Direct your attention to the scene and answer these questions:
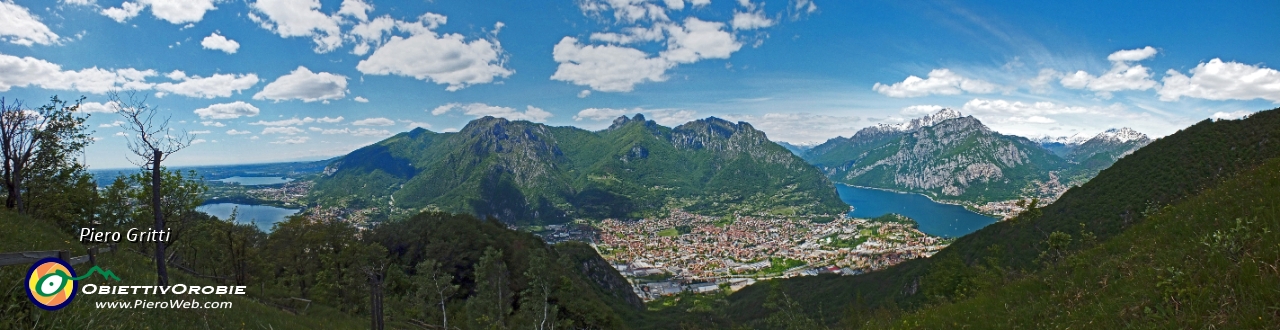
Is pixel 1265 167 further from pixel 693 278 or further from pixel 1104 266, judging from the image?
pixel 693 278

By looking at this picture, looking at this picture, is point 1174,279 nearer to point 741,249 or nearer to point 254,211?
point 741,249

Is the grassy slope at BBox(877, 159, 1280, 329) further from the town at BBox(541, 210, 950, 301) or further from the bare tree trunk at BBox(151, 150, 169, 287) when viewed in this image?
the town at BBox(541, 210, 950, 301)

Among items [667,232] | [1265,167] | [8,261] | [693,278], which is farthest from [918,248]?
[8,261]

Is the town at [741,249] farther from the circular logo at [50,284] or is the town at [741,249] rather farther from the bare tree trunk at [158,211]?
the circular logo at [50,284]

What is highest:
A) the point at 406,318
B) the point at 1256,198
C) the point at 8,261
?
the point at 1256,198

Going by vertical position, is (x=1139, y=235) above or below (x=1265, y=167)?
below

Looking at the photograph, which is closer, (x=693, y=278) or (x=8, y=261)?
(x=8, y=261)
